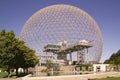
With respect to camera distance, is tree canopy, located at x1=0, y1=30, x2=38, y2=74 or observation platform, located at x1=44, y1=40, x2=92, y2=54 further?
observation platform, located at x1=44, y1=40, x2=92, y2=54

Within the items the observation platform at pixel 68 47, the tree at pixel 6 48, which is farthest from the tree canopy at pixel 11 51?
the observation platform at pixel 68 47

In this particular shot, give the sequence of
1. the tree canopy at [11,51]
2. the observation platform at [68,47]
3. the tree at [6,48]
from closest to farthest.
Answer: the tree at [6,48] < the tree canopy at [11,51] < the observation platform at [68,47]

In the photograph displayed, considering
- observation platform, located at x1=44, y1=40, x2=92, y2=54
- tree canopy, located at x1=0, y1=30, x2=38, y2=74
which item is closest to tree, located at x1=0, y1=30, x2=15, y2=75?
tree canopy, located at x1=0, y1=30, x2=38, y2=74

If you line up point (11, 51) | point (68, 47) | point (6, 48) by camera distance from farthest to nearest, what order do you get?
1. point (68, 47)
2. point (11, 51)
3. point (6, 48)

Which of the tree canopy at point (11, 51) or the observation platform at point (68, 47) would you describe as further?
the observation platform at point (68, 47)

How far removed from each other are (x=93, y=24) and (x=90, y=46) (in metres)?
7.21

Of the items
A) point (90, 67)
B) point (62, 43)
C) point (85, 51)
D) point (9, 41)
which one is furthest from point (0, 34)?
point (85, 51)

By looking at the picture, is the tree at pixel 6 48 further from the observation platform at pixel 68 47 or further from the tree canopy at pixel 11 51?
the observation platform at pixel 68 47

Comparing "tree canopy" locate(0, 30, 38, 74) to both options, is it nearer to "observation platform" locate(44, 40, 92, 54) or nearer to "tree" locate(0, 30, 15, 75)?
"tree" locate(0, 30, 15, 75)

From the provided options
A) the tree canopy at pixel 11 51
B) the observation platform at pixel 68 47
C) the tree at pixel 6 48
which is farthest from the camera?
the observation platform at pixel 68 47

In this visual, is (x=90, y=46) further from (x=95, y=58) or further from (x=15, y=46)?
(x=15, y=46)

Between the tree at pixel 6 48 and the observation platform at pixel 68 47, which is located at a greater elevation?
the observation platform at pixel 68 47

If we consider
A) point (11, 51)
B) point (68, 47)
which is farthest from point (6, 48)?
point (68, 47)

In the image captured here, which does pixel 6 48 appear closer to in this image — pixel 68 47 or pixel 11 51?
pixel 11 51
